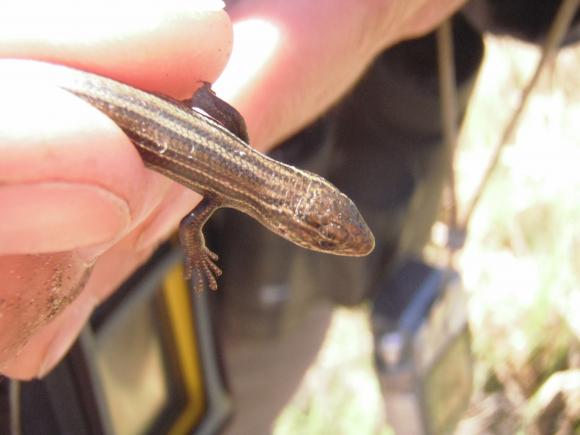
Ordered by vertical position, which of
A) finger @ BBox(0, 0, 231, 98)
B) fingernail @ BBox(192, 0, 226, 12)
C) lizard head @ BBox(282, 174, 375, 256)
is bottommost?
lizard head @ BBox(282, 174, 375, 256)

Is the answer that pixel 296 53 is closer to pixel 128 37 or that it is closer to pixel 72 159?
pixel 128 37

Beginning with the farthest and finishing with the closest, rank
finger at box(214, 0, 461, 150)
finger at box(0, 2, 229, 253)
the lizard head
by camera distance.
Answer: the lizard head → finger at box(214, 0, 461, 150) → finger at box(0, 2, 229, 253)

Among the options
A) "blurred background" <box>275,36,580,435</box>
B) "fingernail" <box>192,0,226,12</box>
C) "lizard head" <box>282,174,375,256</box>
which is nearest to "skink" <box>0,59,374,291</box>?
"lizard head" <box>282,174,375,256</box>

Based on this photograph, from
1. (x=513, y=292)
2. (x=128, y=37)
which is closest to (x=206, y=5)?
(x=128, y=37)

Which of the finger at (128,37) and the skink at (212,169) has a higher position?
the finger at (128,37)

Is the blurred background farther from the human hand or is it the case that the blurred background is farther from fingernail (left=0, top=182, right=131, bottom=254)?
fingernail (left=0, top=182, right=131, bottom=254)

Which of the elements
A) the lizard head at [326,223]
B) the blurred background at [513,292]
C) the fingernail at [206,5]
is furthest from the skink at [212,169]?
the blurred background at [513,292]

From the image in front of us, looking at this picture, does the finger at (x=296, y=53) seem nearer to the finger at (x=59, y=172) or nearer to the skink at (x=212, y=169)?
the skink at (x=212, y=169)

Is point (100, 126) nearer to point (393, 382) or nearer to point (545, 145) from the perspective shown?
point (393, 382)

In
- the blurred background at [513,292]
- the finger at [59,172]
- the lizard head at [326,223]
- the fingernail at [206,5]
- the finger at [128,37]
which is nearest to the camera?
the finger at [59,172]
